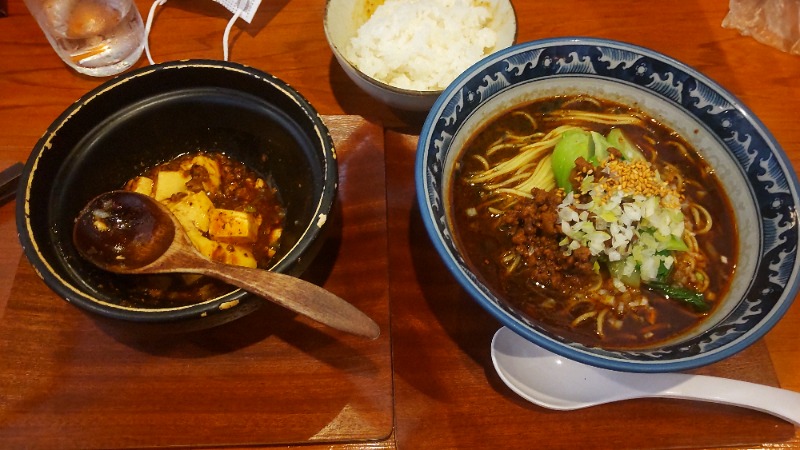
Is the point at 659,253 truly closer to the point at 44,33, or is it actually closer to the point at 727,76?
the point at 727,76

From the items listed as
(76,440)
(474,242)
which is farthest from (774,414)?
(76,440)

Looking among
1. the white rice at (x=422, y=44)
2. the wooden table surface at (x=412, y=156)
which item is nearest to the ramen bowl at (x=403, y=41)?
the white rice at (x=422, y=44)

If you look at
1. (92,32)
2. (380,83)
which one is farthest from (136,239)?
(92,32)

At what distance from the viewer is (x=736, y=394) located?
4.06ft

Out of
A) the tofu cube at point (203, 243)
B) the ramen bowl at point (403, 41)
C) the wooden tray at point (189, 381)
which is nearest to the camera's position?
the wooden tray at point (189, 381)

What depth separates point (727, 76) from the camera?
6.41 feet

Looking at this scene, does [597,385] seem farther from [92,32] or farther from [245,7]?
[92,32]

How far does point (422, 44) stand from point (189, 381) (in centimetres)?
127

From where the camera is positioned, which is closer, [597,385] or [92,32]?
[597,385]

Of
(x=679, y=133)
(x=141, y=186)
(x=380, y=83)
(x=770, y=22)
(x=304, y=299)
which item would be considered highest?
(x=770, y=22)

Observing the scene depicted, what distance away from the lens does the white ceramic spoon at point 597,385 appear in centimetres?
123

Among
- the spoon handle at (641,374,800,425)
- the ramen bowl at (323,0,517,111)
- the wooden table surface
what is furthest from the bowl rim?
the spoon handle at (641,374,800,425)

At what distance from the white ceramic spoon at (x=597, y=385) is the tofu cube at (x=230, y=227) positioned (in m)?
0.71

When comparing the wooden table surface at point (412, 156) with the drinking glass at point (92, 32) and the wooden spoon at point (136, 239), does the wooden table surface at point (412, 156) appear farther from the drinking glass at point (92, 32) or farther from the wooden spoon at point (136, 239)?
the wooden spoon at point (136, 239)
